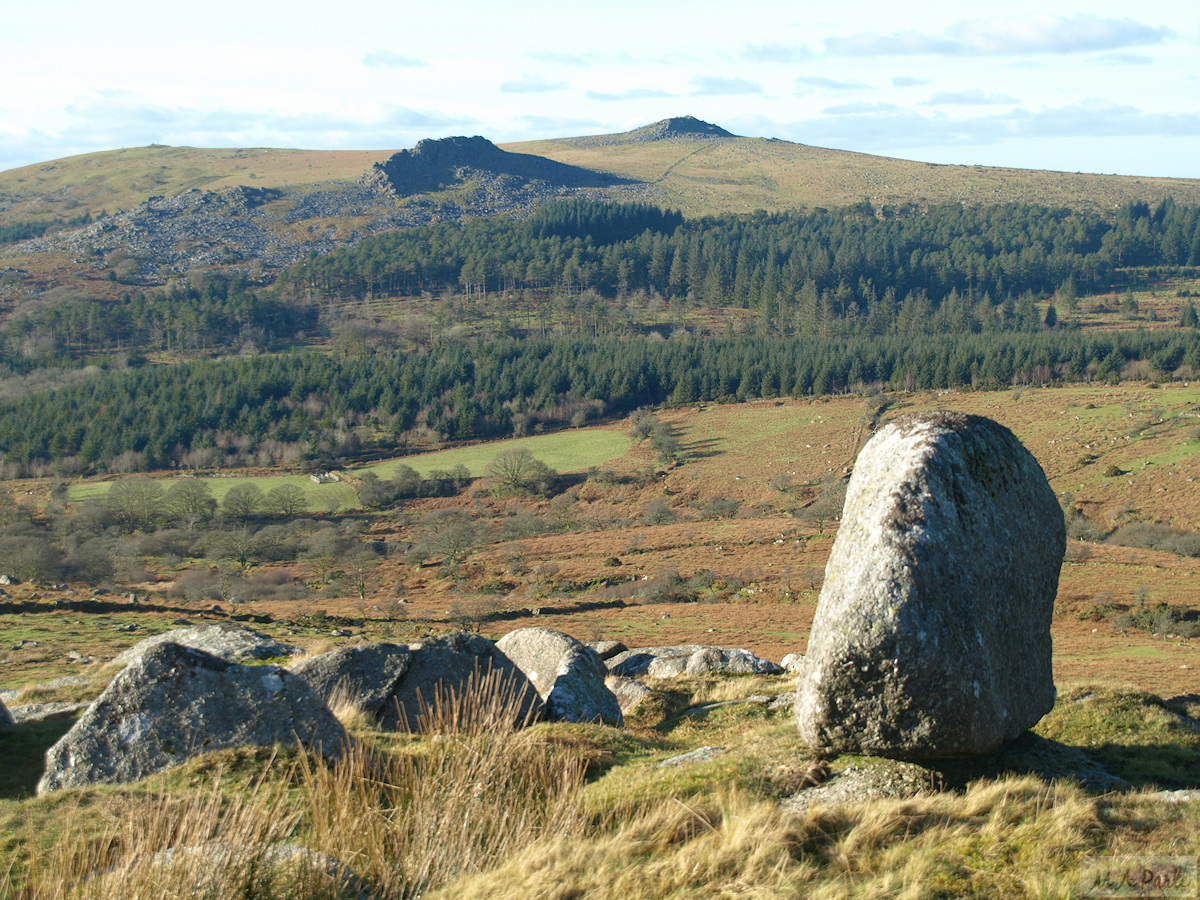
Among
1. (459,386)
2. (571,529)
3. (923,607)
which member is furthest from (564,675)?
(459,386)

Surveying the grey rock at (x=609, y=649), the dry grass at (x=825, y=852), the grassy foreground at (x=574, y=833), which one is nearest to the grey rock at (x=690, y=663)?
the grey rock at (x=609, y=649)

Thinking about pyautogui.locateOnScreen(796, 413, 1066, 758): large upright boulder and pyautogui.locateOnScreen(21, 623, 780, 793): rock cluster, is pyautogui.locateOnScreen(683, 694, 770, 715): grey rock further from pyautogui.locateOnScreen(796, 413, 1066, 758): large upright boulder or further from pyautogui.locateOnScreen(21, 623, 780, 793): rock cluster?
pyautogui.locateOnScreen(796, 413, 1066, 758): large upright boulder

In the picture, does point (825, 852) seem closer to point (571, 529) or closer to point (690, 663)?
point (690, 663)

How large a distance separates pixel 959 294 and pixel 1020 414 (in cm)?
9956

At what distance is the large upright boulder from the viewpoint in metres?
8.16

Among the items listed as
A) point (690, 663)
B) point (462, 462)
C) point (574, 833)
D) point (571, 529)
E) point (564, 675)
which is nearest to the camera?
point (574, 833)

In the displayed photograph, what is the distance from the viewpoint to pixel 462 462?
4299 inches

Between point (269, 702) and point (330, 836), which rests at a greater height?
point (330, 836)

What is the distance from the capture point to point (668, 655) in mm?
23453

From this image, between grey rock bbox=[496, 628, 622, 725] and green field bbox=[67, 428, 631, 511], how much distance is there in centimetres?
8128

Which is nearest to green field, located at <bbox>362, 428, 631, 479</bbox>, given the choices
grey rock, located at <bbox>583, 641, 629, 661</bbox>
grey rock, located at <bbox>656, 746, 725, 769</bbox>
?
grey rock, located at <bbox>583, 641, 629, 661</bbox>

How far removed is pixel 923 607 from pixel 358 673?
899 centimetres

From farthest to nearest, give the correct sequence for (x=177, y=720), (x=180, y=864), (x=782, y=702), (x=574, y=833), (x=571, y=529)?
(x=571, y=529) < (x=782, y=702) < (x=177, y=720) < (x=574, y=833) < (x=180, y=864)

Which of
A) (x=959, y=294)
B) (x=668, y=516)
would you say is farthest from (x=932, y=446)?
(x=959, y=294)
